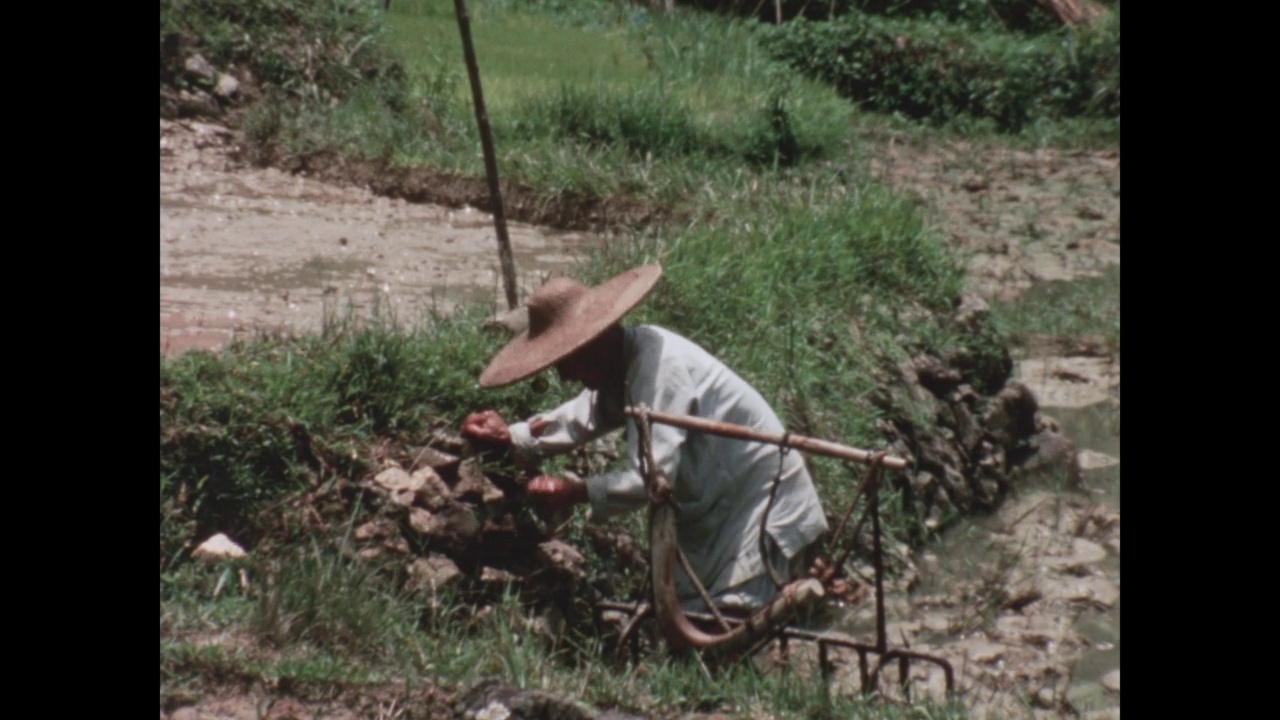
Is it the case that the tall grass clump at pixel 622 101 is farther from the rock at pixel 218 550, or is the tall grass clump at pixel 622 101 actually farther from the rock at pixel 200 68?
the rock at pixel 218 550

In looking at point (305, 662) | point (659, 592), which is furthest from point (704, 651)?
point (305, 662)

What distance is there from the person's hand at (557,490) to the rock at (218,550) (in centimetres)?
91

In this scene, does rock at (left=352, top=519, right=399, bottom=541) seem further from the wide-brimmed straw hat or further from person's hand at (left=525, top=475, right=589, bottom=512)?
the wide-brimmed straw hat

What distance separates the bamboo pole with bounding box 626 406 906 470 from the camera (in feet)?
13.6

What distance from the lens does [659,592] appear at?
443 centimetres

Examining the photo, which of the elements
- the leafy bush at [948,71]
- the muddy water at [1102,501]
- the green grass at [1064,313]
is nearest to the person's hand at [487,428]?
the muddy water at [1102,501]

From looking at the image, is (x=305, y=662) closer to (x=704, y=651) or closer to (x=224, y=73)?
(x=704, y=651)

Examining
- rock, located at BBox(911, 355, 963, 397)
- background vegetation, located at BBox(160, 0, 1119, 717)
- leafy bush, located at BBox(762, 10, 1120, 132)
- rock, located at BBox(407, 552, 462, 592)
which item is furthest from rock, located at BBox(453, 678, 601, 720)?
leafy bush, located at BBox(762, 10, 1120, 132)

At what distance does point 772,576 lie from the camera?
4461 mm

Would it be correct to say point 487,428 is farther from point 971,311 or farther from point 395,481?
point 971,311

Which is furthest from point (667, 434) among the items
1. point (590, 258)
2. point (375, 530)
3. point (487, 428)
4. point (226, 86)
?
point (226, 86)

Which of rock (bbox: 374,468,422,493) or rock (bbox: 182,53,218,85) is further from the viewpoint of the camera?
rock (bbox: 182,53,218,85)
